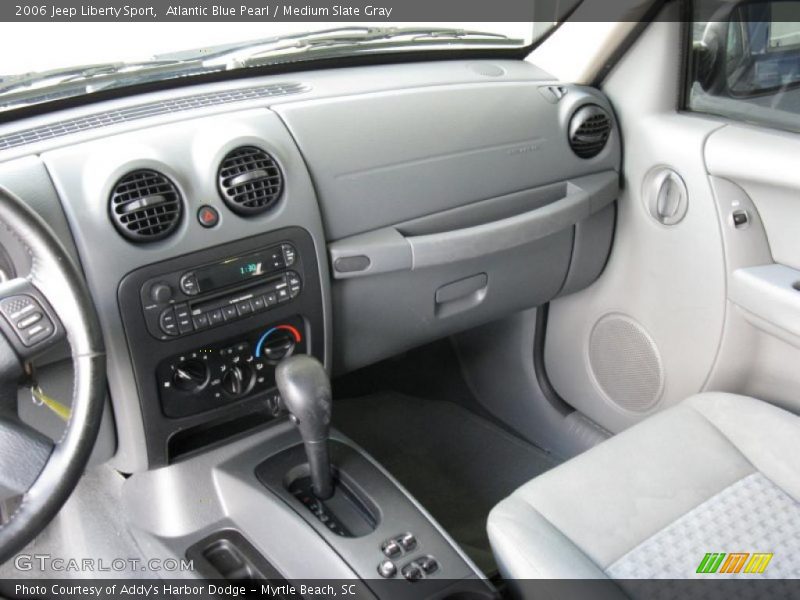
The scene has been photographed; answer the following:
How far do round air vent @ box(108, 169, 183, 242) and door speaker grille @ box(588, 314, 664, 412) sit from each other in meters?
1.15

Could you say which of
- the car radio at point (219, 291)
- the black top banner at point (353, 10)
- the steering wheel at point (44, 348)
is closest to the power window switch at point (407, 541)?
the car radio at point (219, 291)

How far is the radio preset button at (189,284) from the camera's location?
4.27 ft

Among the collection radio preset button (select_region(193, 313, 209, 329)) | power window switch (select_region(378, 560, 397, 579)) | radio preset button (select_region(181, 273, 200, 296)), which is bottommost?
power window switch (select_region(378, 560, 397, 579))

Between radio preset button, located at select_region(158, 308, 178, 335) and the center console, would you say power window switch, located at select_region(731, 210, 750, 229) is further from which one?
radio preset button, located at select_region(158, 308, 178, 335)

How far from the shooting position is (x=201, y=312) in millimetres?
1332

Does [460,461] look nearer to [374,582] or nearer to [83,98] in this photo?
[374,582]

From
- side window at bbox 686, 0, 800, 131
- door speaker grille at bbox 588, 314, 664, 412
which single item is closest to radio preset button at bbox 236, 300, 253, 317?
door speaker grille at bbox 588, 314, 664, 412

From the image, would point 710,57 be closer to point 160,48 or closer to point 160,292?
point 160,48

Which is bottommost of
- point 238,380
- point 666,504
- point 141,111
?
point 666,504

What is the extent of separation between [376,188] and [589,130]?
0.56 metres

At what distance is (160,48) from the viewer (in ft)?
4.93

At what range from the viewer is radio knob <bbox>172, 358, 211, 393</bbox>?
4.47 feet

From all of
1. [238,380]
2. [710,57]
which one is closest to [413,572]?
[238,380]

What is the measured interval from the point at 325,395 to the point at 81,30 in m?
0.80
